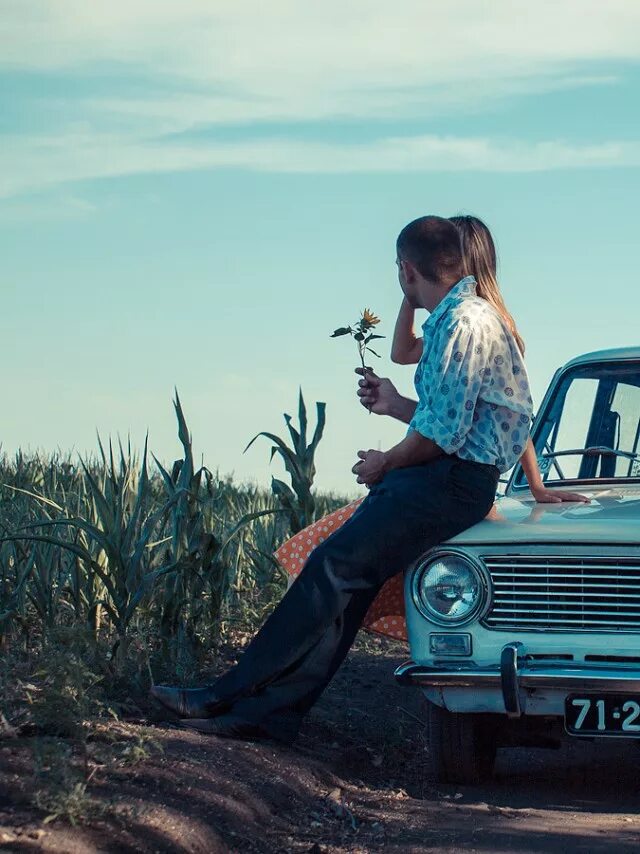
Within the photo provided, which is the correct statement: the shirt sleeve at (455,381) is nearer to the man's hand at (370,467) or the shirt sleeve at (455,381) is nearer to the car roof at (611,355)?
the man's hand at (370,467)

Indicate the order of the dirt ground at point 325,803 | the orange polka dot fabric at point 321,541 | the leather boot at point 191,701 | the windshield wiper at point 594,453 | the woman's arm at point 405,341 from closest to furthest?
the dirt ground at point 325,803, the leather boot at point 191,701, the orange polka dot fabric at point 321,541, the woman's arm at point 405,341, the windshield wiper at point 594,453

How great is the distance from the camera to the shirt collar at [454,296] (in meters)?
5.32

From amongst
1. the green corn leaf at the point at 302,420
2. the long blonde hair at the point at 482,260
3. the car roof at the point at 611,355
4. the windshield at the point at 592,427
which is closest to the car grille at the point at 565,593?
the long blonde hair at the point at 482,260

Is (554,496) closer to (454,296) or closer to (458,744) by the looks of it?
(454,296)

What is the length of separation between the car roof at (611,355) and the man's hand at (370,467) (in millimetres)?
1679

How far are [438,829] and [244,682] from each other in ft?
3.23

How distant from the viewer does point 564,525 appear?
5098 mm

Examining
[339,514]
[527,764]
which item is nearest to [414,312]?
[339,514]

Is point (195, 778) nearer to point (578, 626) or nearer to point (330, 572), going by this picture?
point (330, 572)

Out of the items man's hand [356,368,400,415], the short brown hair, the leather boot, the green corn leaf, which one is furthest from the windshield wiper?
the green corn leaf

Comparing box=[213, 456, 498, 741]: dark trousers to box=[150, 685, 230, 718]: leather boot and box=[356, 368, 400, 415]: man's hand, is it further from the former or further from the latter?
box=[356, 368, 400, 415]: man's hand

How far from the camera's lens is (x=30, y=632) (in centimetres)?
749

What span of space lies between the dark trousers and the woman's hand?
0.54 m

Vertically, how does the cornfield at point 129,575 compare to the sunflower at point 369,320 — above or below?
below
